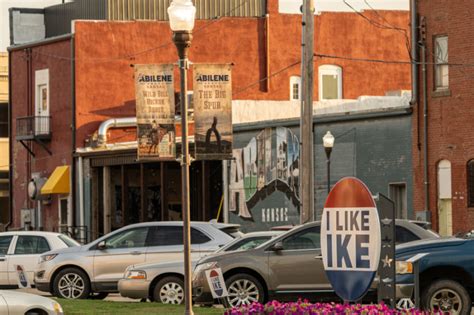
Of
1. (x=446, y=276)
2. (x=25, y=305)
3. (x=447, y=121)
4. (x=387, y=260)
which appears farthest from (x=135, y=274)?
(x=447, y=121)

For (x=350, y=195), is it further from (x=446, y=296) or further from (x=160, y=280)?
(x=160, y=280)

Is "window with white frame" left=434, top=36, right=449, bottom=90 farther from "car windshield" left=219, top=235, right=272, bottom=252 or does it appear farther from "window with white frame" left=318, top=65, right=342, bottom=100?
"car windshield" left=219, top=235, right=272, bottom=252

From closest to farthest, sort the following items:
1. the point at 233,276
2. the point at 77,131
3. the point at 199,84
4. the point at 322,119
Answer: the point at 199,84 → the point at 233,276 → the point at 322,119 → the point at 77,131

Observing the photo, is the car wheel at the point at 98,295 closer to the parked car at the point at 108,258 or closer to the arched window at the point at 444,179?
the parked car at the point at 108,258

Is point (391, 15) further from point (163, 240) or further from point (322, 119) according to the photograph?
point (163, 240)

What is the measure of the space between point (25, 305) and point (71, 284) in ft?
30.3

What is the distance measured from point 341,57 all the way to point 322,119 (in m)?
11.4

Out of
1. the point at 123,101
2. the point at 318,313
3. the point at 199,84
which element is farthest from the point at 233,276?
the point at 123,101

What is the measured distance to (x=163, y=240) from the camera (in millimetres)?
28609

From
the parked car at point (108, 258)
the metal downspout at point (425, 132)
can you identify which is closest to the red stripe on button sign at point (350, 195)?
the parked car at point (108, 258)

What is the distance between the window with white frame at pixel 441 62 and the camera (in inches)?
1602

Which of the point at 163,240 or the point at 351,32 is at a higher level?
the point at 351,32

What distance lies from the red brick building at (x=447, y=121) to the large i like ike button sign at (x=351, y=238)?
26.7 metres

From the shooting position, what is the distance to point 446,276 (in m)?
21.2
